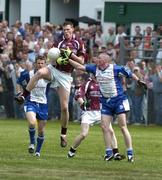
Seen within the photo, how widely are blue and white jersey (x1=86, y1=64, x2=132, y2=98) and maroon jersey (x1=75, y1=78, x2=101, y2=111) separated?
4.39 ft

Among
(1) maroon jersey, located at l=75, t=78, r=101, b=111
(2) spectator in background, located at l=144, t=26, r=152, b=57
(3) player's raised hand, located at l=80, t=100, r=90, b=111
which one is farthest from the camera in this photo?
(2) spectator in background, located at l=144, t=26, r=152, b=57

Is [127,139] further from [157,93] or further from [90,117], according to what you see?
[157,93]

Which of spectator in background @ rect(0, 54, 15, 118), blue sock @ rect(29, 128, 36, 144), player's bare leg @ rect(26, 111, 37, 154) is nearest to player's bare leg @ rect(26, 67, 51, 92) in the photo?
player's bare leg @ rect(26, 111, 37, 154)

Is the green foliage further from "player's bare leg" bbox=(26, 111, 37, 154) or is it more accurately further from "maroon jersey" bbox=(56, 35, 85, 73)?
"maroon jersey" bbox=(56, 35, 85, 73)

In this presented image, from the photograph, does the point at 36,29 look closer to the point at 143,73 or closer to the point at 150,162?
the point at 143,73

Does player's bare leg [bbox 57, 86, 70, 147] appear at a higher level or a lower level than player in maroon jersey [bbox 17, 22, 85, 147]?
lower

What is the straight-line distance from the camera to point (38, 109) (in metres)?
18.2

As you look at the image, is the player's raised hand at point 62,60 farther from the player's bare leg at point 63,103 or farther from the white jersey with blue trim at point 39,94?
the player's bare leg at point 63,103

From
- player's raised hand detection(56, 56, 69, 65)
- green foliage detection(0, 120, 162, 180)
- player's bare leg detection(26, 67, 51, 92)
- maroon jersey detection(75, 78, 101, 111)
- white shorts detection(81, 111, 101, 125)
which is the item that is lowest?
green foliage detection(0, 120, 162, 180)

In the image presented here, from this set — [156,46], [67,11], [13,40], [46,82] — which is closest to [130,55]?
[156,46]

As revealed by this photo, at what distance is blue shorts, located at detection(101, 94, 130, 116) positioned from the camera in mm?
A: 17109

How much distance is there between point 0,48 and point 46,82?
54.1ft

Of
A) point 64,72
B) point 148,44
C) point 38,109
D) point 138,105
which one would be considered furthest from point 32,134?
point 148,44

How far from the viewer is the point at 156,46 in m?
31.6
